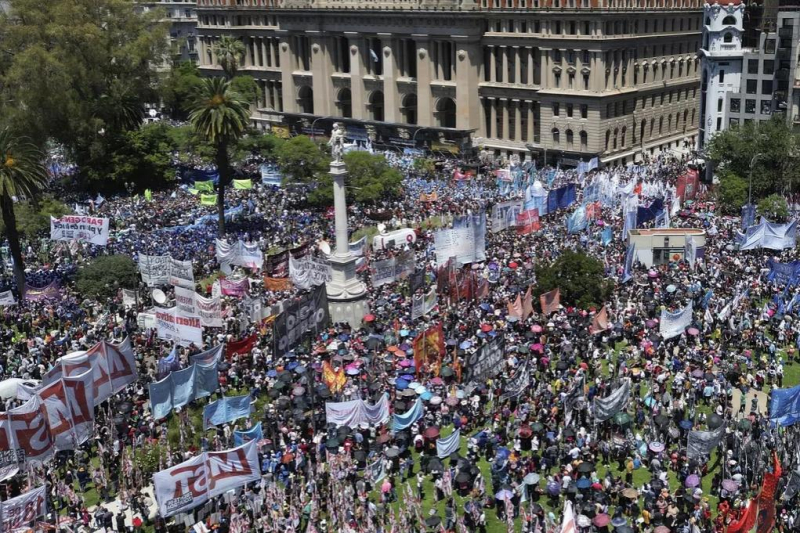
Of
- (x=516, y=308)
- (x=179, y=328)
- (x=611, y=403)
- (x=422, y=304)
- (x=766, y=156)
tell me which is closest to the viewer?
(x=611, y=403)

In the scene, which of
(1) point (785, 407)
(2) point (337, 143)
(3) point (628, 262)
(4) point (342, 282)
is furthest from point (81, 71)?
(1) point (785, 407)

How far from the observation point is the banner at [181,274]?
48.8 m

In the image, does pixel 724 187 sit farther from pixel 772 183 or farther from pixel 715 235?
pixel 715 235

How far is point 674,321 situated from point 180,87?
6325 cm

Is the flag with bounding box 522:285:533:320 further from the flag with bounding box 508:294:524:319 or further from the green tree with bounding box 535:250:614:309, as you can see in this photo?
the green tree with bounding box 535:250:614:309

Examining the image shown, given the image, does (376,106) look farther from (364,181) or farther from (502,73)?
(364,181)

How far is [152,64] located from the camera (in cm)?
8681

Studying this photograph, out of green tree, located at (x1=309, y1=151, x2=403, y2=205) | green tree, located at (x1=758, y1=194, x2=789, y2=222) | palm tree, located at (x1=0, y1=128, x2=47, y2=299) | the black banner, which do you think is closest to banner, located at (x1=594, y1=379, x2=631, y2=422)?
the black banner

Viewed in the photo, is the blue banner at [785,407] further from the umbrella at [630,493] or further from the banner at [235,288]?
the banner at [235,288]

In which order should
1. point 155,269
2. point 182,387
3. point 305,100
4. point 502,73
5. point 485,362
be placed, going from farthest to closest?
point 305,100 → point 502,73 → point 155,269 → point 485,362 → point 182,387

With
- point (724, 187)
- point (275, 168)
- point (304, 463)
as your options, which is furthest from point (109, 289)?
point (724, 187)

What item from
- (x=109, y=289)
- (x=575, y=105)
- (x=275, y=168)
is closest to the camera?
(x=109, y=289)

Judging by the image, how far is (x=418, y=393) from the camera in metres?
37.9

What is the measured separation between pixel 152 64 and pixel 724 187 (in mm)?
51435
